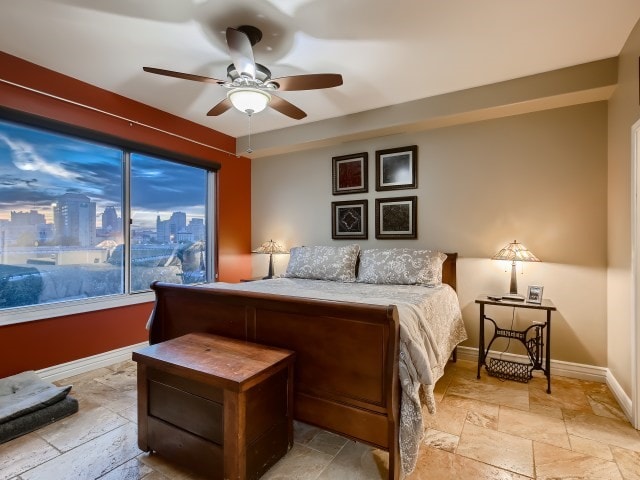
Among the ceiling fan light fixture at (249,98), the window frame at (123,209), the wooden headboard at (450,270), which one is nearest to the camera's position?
the ceiling fan light fixture at (249,98)

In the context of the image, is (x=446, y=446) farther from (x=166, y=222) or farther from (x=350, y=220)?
(x=166, y=222)

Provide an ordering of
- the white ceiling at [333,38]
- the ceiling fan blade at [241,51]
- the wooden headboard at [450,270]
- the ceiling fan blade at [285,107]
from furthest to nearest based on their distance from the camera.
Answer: the wooden headboard at [450,270] < the ceiling fan blade at [285,107] < the white ceiling at [333,38] < the ceiling fan blade at [241,51]

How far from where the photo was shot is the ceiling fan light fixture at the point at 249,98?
7.16 ft

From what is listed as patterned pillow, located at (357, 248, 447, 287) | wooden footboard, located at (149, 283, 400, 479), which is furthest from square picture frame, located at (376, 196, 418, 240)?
wooden footboard, located at (149, 283, 400, 479)

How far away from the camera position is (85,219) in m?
3.14

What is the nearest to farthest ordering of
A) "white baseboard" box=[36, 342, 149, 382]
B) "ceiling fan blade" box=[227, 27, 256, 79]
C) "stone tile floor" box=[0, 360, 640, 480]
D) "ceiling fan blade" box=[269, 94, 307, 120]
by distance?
"stone tile floor" box=[0, 360, 640, 480] < "ceiling fan blade" box=[227, 27, 256, 79] < "ceiling fan blade" box=[269, 94, 307, 120] < "white baseboard" box=[36, 342, 149, 382]

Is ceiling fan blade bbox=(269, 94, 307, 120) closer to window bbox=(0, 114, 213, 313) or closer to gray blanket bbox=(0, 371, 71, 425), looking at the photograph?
window bbox=(0, 114, 213, 313)

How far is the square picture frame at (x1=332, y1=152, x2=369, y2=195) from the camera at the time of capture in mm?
3922

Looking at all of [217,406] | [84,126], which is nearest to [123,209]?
[84,126]

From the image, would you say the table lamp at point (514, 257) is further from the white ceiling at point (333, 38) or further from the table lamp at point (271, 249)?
the table lamp at point (271, 249)

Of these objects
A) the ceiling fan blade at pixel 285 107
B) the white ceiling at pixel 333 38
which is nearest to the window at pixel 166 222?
the white ceiling at pixel 333 38

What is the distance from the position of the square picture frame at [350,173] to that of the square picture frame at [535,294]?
195cm

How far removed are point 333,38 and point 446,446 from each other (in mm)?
2771

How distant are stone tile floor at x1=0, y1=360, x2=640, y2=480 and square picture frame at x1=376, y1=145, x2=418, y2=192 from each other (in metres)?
2.18
